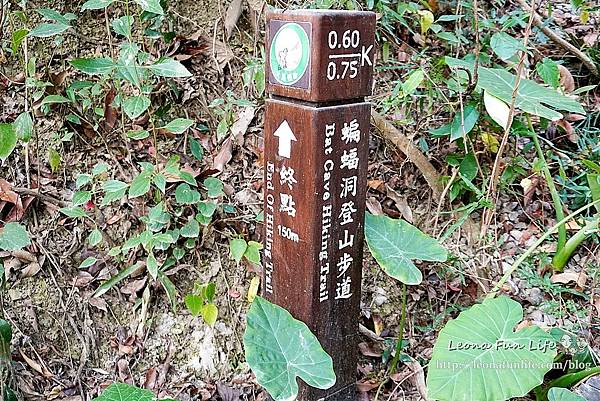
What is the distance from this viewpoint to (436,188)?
2729 mm

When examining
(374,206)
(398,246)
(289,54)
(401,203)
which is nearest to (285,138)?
(289,54)

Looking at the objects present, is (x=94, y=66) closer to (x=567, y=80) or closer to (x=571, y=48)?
(x=567, y=80)

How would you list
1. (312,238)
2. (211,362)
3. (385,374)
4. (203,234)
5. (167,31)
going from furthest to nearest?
→ (167,31), (203,234), (211,362), (385,374), (312,238)

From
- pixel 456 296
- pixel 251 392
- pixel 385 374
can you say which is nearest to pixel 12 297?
pixel 251 392

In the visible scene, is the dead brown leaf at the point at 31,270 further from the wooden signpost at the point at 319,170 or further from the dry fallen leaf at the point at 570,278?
the dry fallen leaf at the point at 570,278

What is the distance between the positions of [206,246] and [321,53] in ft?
4.16

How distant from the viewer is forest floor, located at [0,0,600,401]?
7.91ft

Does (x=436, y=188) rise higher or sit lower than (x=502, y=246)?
higher

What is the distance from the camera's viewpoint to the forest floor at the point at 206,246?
241 cm

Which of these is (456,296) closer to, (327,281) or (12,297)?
(327,281)

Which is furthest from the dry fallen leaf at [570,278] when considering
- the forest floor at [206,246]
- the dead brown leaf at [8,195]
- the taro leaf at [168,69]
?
the dead brown leaf at [8,195]

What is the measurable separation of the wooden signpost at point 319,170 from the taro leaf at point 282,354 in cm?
18

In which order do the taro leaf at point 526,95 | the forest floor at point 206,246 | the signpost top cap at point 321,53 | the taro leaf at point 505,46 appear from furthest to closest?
the forest floor at point 206,246 < the taro leaf at point 505,46 < the taro leaf at point 526,95 < the signpost top cap at point 321,53

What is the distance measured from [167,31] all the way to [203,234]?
3.68ft
